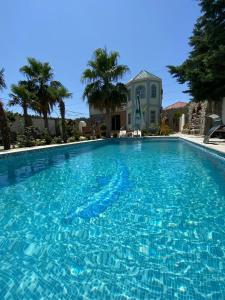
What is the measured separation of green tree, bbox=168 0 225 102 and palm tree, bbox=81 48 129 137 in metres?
5.49

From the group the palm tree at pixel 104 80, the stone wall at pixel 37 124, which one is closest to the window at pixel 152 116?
the palm tree at pixel 104 80

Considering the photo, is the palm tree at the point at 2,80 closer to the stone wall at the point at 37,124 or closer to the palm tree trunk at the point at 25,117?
the palm tree trunk at the point at 25,117

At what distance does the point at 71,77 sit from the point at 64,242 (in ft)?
91.6

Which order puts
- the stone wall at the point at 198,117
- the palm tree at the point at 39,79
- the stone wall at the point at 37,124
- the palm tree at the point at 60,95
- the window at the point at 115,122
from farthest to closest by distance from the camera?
1. the window at the point at 115,122
2. the stone wall at the point at 198,117
3. the stone wall at the point at 37,124
4. the palm tree at the point at 39,79
5. the palm tree at the point at 60,95

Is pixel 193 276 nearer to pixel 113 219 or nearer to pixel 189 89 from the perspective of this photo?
pixel 113 219

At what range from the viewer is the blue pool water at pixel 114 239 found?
2.19 metres

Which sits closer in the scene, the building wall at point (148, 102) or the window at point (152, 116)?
the building wall at point (148, 102)

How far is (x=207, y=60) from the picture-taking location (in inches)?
445

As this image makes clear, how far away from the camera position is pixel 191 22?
→ 17562 millimetres

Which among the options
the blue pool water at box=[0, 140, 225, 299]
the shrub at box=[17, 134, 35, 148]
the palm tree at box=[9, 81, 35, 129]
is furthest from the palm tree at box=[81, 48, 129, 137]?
the blue pool water at box=[0, 140, 225, 299]

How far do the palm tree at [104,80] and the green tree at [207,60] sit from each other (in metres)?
5.49

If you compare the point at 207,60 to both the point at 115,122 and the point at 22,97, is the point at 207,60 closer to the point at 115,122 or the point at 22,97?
the point at 22,97

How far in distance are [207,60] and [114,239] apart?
37.4ft

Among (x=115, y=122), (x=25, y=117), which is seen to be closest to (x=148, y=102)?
(x=115, y=122)
